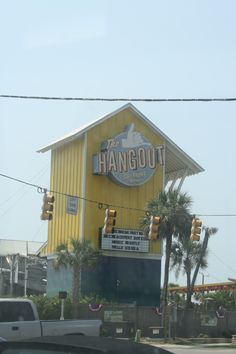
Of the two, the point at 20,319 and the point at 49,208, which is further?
the point at 49,208

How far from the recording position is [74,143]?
47531mm

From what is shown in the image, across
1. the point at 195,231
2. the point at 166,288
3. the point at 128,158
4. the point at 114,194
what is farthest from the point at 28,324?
the point at 128,158

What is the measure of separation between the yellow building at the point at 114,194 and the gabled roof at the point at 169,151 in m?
0.08

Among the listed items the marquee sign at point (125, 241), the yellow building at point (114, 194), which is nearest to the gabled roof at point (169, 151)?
the yellow building at point (114, 194)

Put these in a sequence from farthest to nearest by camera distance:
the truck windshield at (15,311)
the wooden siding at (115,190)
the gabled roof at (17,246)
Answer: the gabled roof at (17,246) → the wooden siding at (115,190) → the truck windshield at (15,311)

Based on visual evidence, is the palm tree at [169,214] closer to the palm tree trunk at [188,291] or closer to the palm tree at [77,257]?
the palm tree at [77,257]

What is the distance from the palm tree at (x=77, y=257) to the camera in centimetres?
4147

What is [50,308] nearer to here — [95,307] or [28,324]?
[95,307]

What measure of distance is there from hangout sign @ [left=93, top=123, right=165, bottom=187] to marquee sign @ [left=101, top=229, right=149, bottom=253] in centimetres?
355

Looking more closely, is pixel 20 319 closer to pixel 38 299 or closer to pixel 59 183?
pixel 38 299

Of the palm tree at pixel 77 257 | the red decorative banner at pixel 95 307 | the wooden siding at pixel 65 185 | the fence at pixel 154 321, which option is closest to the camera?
the fence at pixel 154 321

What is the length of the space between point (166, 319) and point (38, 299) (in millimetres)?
8027

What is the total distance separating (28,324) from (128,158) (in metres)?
30.3

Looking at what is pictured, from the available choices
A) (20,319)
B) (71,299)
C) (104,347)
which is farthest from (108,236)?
(104,347)
